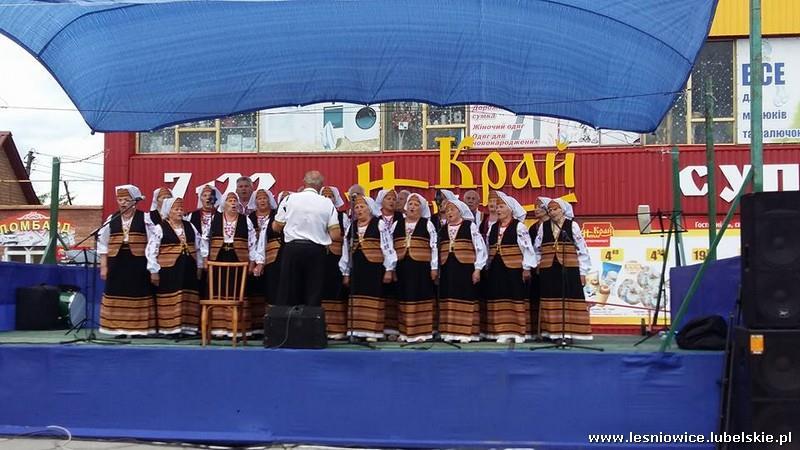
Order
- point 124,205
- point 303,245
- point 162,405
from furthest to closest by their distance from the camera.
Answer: point 124,205 → point 303,245 → point 162,405

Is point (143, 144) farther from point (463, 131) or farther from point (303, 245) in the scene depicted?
point (303, 245)

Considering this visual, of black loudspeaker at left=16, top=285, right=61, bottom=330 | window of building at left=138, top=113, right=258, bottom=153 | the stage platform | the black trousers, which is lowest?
the stage platform

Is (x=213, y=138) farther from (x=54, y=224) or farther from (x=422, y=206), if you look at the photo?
(x=422, y=206)

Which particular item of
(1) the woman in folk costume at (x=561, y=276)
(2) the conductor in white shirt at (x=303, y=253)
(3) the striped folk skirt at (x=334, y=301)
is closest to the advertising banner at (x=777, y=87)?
(1) the woman in folk costume at (x=561, y=276)

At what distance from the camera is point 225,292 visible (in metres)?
7.12

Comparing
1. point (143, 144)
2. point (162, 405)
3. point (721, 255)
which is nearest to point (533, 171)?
point (721, 255)

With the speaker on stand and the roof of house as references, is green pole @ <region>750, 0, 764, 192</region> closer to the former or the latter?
the speaker on stand

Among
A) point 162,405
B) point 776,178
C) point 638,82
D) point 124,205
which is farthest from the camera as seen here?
point 776,178

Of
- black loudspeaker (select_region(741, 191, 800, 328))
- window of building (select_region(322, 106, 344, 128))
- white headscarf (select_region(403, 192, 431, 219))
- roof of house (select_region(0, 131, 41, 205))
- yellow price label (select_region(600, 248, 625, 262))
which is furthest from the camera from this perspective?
roof of house (select_region(0, 131, 41, 205))

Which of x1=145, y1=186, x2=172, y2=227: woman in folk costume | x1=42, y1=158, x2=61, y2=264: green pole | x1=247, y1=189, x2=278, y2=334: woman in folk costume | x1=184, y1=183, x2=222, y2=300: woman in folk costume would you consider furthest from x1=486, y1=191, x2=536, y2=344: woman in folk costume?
x1=42, y1=158, x2=61, y2=264: green pole

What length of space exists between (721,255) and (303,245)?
38.6ft

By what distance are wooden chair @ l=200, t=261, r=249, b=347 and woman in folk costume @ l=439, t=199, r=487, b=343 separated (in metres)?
1.77

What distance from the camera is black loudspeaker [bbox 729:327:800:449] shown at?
15.9 feet

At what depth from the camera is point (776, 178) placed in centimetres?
1530
